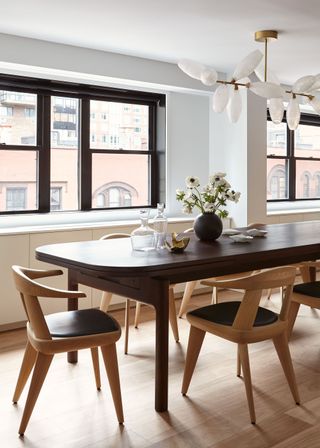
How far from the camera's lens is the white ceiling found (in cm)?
361

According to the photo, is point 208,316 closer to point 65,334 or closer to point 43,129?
point 65,334

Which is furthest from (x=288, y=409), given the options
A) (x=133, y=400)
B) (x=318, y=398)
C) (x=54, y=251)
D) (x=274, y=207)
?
(x=274, y=207)

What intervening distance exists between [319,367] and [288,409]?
75 cm

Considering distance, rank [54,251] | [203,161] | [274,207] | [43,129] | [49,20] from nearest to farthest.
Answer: [54,251] → [49,20] → [43,129] → [203,161] → [274,207]

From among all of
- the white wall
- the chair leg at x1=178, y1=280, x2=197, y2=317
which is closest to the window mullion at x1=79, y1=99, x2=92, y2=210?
the white wall

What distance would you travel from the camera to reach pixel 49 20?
3.93 metres

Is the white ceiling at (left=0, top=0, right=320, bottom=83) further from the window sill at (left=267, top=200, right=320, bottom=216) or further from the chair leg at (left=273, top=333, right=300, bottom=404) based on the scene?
the window sill at (left=267, top=200, right=320, bottom=216)

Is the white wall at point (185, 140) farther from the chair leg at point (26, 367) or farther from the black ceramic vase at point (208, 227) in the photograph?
the chair leg at point (26, 367)

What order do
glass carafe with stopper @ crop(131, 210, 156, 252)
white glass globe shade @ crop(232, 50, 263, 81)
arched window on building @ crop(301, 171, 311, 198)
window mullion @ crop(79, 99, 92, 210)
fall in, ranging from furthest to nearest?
arched window on building @ crop(301, 171, 311, 198) → window mullion @ crop(79, 99, 92, 210) → white glass globe shade @ crop(232, 50, 263, 81) → glass carafe with stopper @ crop(131, 210, 156, 252)

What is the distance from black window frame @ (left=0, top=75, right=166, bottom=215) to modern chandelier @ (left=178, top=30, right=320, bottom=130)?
5.49 feet

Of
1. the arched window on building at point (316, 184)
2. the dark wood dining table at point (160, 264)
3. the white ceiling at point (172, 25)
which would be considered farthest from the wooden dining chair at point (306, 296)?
the arched window on building at point (316, 184)

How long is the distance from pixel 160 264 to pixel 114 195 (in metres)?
2.97

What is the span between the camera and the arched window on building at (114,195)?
547 cm

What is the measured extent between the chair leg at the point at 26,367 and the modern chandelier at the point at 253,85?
1.92 metres
